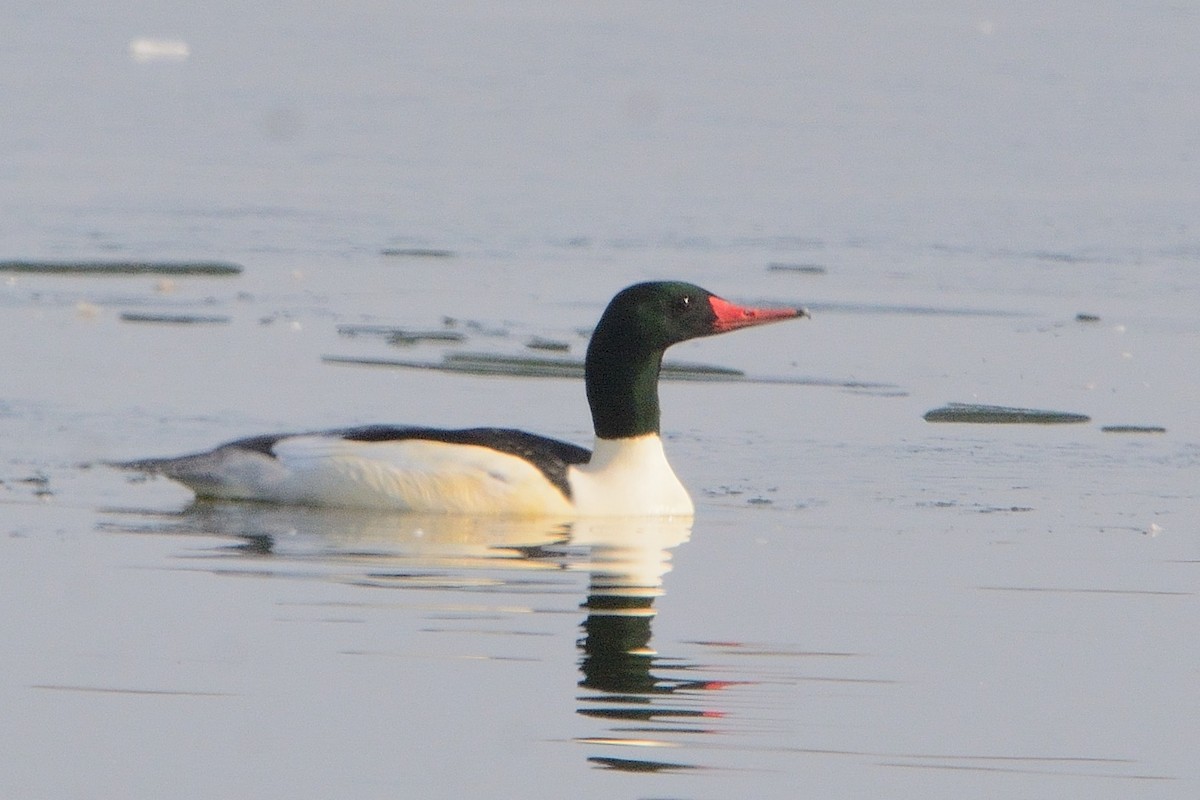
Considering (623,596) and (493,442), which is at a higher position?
(493,442)

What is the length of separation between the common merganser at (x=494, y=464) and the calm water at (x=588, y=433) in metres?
0.17

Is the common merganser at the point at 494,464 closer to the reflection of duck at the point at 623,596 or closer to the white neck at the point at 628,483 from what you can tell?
the white neck at the point at 628,483

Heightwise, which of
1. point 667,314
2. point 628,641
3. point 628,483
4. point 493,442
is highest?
point 667,314

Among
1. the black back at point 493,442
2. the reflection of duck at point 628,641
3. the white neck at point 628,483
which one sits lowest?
the reflection of duck at point 628,641

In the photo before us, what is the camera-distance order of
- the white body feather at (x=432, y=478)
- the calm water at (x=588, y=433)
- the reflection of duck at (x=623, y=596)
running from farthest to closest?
the white body feather at (x=432, y=478)
the reflection of duck at (x=623, y=596)
the calm water at (x=588, y=433)

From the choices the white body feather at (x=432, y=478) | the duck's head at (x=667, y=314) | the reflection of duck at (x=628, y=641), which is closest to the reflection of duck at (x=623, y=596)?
the reflection of duck at (x=628, y=641)

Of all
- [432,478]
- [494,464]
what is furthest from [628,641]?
[432,478]

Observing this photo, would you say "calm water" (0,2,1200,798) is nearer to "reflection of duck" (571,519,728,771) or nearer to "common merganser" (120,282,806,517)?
"reflection of duck" (571,519,728,771)

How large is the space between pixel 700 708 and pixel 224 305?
298 inches

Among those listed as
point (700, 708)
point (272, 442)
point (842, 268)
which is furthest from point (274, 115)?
point (700, 708)

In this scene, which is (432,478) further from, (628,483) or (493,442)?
(628,483)

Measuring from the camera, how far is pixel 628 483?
8.98m

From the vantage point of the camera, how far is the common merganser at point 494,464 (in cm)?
887

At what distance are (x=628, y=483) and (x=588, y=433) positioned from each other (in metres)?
1.62
